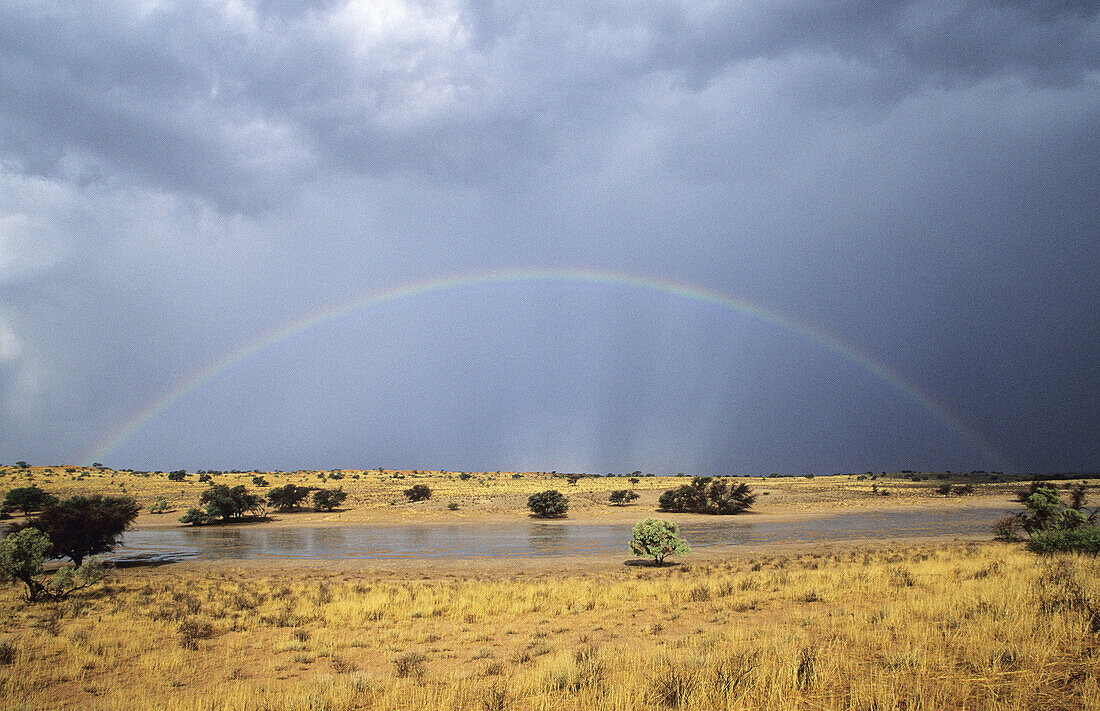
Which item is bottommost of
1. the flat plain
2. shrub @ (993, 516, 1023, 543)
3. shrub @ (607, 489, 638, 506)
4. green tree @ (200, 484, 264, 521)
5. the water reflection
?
shrub @ (607, 489, 638, 506)

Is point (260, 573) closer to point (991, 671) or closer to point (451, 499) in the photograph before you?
point (991, 671)

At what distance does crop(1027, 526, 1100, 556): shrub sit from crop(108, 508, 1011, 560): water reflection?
2005cm

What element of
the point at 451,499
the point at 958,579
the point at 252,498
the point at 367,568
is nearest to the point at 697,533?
the point at 367,568

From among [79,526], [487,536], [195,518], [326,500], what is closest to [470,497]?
[326,500]

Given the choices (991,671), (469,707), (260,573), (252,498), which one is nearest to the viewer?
(991,671)

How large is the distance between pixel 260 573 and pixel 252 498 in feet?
122

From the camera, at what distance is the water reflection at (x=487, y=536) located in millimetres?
36025

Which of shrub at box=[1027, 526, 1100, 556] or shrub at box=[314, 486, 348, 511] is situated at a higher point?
shrub at box=[1027, 526, 1100, 556]

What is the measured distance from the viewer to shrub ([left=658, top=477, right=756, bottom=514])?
64.0 m

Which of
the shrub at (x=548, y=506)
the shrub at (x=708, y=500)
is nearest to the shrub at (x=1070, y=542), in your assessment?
the shrub at (x=548, y=506)

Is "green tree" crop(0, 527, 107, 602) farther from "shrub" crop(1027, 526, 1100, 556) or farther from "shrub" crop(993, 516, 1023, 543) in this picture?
"shrub" crop(993, 516, 1023, 543)

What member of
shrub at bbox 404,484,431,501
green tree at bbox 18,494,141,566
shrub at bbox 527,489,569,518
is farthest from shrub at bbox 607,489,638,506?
green tree at bbox 18,494,141,566

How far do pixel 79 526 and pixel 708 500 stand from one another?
2307 inches

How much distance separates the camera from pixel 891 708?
6191mm
